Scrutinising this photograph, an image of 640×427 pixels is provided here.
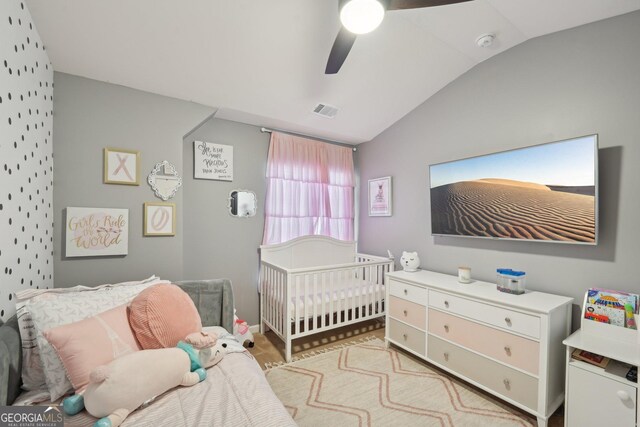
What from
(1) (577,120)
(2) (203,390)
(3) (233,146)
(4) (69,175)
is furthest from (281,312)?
(1) (577,120)

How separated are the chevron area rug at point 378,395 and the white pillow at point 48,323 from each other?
4.21ft

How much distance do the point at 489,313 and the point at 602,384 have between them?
595 millimetres

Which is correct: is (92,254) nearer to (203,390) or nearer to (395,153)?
(203,390)

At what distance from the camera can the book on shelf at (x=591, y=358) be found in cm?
151

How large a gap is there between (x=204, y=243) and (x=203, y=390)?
5.63 ft

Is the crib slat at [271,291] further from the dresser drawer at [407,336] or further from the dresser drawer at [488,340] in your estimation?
the dresser drawer at [488,340]

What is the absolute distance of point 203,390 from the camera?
120 cm

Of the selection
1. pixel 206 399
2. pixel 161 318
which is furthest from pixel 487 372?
pixel 161 318

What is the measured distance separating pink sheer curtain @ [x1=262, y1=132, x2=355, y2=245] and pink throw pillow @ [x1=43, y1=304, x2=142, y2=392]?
1.79 metres

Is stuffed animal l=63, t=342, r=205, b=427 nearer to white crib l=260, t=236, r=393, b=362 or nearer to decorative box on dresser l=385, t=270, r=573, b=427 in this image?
white crib l=260, t=236, r=393, b=362

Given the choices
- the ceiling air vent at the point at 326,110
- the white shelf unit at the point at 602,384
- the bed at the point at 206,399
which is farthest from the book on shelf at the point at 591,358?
the ceiling air vent at the point at 326,110

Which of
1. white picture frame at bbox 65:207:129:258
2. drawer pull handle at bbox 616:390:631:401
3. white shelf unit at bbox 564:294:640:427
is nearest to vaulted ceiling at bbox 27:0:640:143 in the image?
white picture frame at bbox 65:207:129:258

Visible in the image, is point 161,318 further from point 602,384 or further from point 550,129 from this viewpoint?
point 550,129

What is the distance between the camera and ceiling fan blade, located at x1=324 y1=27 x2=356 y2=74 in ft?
4.57
